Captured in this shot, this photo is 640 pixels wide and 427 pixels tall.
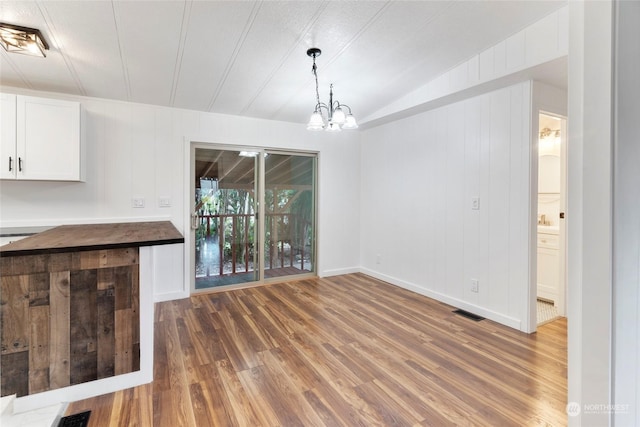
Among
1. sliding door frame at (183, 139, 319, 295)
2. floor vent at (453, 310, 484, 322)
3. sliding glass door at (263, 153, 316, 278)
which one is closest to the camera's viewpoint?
floor vent at (453, 310, 484, 322)

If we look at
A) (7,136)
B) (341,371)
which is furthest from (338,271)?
(7,136)

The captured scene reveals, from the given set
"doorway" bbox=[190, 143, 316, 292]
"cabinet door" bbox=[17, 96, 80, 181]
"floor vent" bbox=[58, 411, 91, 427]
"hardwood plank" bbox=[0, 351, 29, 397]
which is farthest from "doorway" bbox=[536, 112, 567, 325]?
"cabinet door" bbox=[17, 96, 80, 181]

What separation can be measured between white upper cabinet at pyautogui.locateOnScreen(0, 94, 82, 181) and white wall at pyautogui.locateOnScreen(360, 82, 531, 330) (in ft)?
12.0

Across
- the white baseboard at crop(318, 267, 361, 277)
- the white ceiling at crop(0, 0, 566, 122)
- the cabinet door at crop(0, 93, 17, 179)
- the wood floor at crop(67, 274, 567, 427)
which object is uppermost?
the white ceiling at crop(0, 0, 566, 122)

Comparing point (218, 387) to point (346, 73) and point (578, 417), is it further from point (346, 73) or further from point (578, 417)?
point (346, 73)

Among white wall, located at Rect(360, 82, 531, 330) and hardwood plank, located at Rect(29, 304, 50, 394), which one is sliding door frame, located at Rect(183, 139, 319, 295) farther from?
hardwood plank, located at Rect(29, 304, 50, 394)

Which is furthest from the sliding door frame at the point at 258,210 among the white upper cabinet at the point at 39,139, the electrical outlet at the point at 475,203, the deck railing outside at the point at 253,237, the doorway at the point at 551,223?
the doorway at the point at 551,223

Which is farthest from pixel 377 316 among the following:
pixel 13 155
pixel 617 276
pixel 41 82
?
pixel 41 82

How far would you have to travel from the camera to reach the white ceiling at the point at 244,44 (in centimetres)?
202

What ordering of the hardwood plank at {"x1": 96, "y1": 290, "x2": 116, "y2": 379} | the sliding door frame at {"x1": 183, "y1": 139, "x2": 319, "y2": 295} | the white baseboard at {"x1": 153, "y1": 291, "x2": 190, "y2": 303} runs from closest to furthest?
the hardwood plank at {"x1": 96, "y1": 290, "x2": 116, "y2": 379} < the white baseboard at {"x1": 153, "y1": 291, "x2": 190, "y2": 303} < the sliding door frame at {"x1": 183, "y1": 139, "x2": 319, "y2": 295}

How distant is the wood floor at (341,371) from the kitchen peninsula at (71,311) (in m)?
0.22

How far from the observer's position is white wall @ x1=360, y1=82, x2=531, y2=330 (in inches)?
110

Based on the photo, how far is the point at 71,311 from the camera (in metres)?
1.81

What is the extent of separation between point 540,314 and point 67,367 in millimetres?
4122
